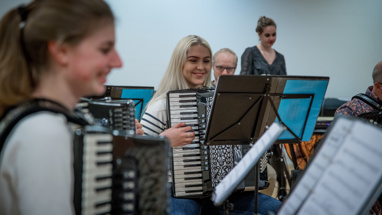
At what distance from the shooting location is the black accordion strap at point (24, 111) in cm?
87

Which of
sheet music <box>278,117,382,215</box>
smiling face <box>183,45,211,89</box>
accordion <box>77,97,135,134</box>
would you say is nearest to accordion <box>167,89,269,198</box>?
smiling face <box>183,45,211,89</box>

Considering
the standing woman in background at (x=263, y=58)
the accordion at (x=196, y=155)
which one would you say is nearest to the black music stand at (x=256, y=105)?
the accordion at (x=196, y=155)

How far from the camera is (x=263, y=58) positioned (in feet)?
15.3

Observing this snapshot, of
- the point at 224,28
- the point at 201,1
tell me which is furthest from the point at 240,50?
the point at 201,1

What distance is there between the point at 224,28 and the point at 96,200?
16.5ft

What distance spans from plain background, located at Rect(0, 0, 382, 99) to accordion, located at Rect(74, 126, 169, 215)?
4.61 metres

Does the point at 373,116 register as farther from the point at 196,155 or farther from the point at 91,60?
the point at 91,60

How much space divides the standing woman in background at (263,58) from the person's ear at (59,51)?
3841 mm

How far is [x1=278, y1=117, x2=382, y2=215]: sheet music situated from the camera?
3.05 feet

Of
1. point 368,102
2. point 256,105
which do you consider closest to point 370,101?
point 368,102

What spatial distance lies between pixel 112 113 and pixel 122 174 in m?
0.59

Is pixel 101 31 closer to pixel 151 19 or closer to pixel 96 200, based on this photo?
pixel 96 200

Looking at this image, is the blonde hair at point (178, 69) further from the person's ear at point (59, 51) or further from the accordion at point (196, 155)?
the person's ear at point (59, 51)

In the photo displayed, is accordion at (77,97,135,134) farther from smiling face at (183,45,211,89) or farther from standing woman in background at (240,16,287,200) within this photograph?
standing woman in background at (240,16,287,200)
